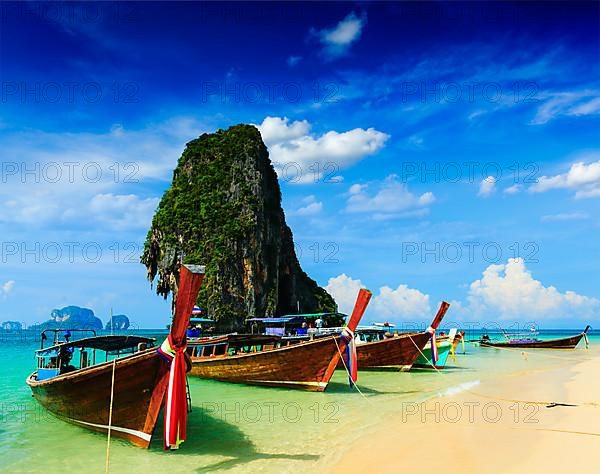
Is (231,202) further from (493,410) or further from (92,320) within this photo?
(92,320)

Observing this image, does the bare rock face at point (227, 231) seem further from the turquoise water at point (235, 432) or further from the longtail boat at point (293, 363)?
the turquoise water at point (235, 432)

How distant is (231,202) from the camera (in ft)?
160

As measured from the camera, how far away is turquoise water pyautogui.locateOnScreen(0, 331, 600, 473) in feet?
26.9

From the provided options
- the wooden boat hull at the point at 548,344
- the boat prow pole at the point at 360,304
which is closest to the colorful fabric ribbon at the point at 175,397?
the boat prow pole at the point at 360,304

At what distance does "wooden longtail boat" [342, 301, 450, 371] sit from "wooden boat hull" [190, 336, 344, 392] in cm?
594

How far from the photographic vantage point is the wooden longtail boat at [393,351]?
19875mm

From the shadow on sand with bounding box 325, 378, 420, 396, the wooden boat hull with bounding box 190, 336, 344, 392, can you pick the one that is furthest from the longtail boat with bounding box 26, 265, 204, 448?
the shadow on sand with bounding box 325, 378, 420, 396

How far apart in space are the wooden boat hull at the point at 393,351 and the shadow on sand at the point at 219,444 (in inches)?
393

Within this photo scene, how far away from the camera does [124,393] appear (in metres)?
8.10

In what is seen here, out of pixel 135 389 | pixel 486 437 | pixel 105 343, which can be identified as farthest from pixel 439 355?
pixel 135 389

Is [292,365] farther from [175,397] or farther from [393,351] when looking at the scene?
[175,397]

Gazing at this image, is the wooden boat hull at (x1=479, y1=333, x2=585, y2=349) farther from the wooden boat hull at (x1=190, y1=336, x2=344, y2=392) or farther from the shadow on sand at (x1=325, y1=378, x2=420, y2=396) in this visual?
the wooden boat hull at (x1=190, y1=336, x2=344, y2=392)

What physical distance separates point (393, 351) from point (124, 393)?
13955 millimetres

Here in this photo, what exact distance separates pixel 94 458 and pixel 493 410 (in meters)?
9.14
